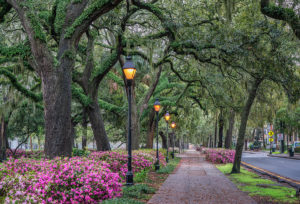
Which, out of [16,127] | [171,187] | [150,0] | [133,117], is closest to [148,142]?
[133,117]

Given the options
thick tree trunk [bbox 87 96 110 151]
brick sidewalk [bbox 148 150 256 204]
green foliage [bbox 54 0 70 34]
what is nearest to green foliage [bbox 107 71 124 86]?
thick tree trunk [bbox 87 96 110 151]

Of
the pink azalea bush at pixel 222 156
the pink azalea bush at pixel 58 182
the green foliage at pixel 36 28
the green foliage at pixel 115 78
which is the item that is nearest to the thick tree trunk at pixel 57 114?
the green foliage at pixel 36 28

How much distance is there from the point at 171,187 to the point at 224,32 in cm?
601

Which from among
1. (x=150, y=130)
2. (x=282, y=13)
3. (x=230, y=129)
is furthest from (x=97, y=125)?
(x=230, y=129)

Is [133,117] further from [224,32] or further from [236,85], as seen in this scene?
[224,32]

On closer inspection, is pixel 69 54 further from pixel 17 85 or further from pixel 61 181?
pixel 17 85

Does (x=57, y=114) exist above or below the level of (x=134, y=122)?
above

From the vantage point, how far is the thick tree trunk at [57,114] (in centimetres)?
988

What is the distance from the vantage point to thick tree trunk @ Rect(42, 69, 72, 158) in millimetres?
9875

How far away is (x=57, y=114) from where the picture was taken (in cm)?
990

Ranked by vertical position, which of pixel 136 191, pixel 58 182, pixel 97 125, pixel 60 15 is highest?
pixel 60 15

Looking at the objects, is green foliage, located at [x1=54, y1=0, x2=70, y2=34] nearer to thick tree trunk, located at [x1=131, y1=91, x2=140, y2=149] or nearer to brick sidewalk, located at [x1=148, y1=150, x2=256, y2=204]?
brick sidewalk, located at [x1=148, y1=150, x2=256, y2=204]

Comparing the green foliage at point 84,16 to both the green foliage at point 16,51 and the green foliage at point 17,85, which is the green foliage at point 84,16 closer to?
the green foliage at point 16,51

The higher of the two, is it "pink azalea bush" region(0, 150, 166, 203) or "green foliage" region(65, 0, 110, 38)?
"green foliage" region(65, 0, 110, 38)
